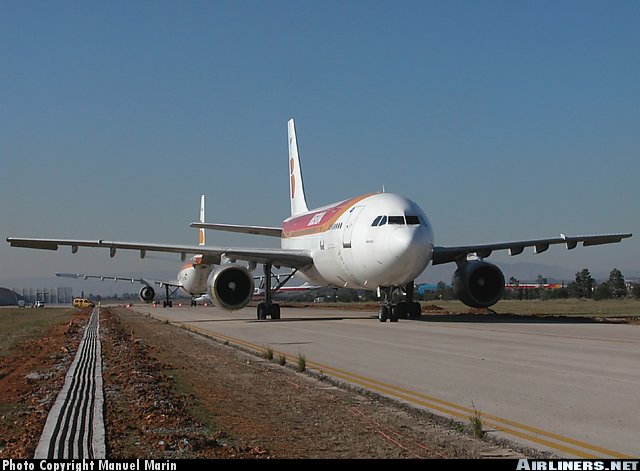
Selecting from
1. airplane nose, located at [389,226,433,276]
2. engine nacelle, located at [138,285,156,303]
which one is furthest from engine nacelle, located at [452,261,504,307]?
engine nacelle, located at [138,285,156,303]

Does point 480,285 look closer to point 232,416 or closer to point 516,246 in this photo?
point 516,246

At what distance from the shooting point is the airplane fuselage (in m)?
26.0

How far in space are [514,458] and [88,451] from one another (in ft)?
12.0

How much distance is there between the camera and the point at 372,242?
88.4 ft

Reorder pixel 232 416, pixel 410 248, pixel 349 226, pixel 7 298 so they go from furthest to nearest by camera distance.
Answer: pixel 7 298
pixel 349 226
pixel 410 248
pixel 232 416

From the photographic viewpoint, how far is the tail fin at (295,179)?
42772 mm

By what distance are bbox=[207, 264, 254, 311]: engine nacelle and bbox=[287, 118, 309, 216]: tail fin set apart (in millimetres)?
11661

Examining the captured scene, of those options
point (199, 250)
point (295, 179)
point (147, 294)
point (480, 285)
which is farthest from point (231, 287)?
point (147, 294)

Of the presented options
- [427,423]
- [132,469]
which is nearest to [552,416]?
[427,423]

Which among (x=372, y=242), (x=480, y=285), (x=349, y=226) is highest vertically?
(x=349, y=226)

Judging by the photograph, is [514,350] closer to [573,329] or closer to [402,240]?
[573,329]

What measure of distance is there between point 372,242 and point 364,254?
2.23 feet

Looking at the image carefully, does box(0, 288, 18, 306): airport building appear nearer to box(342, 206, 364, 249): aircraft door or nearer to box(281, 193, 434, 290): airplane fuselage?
box(281, 193, 434, 290): airplane fuselage

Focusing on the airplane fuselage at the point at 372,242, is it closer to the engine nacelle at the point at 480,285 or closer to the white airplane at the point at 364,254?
the white airplane at the point at 364,254
